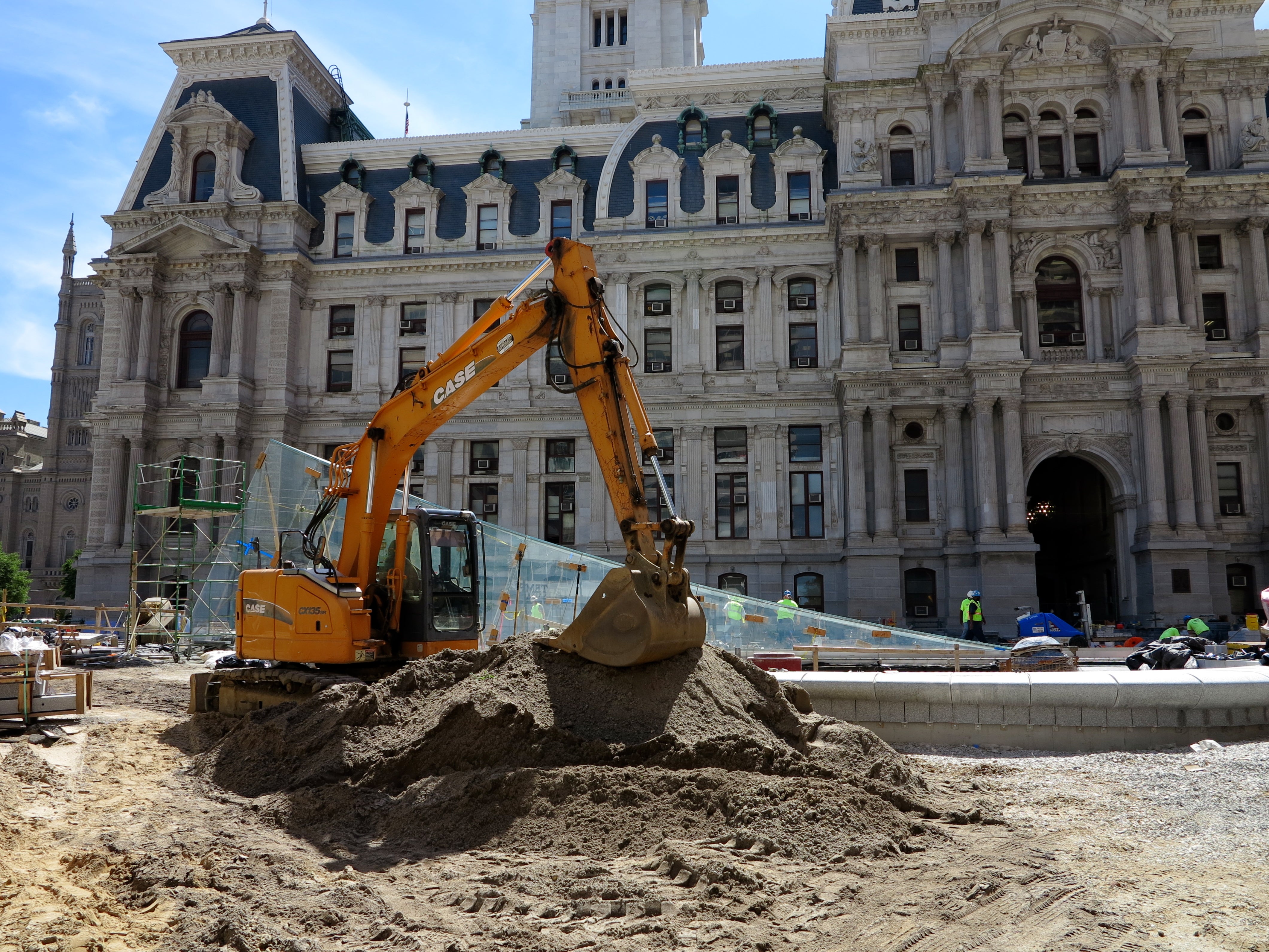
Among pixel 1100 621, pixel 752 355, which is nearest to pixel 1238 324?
pixel 1100 621

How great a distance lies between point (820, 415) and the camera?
36906 mm

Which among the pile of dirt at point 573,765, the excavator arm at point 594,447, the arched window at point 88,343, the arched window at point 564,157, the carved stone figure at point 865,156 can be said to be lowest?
the pile of dirt at point 573,765

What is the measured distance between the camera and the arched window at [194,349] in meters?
40.5

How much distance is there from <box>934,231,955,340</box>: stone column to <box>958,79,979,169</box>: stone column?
256cm

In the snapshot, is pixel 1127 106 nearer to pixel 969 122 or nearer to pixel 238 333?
pixel 969 122

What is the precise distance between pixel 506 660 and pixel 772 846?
404 cm

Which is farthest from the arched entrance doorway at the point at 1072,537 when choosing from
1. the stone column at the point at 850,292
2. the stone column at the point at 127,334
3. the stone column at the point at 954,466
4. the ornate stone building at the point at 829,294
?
the stone column at the point at 127,334

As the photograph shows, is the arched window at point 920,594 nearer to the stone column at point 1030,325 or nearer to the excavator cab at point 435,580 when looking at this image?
the stone column at point 1030,325

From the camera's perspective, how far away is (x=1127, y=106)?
3447 cm

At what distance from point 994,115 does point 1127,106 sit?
4.60 meters

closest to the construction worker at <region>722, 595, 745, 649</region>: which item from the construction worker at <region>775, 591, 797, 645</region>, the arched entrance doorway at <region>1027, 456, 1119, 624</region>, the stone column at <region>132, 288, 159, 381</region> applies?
the construction worker at <region>775, 591, 797, 645</region>

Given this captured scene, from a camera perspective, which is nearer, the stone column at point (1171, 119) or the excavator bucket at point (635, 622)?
the excavator bucket at point (635, 622)

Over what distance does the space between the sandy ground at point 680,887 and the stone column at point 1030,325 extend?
88.9ft

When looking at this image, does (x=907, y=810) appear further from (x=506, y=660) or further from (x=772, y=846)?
(x=506, y=660)
